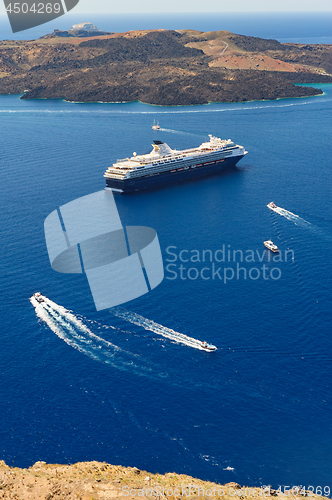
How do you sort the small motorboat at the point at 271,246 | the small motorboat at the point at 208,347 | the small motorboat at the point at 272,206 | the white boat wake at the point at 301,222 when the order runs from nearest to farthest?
the small motorboat at the point at 208,347 → the small motorboat at the point at 271,246 → the white boat wake at the point at 301,222 → the small motorboat at the point at 272,206

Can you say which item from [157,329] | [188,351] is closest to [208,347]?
[188,351]

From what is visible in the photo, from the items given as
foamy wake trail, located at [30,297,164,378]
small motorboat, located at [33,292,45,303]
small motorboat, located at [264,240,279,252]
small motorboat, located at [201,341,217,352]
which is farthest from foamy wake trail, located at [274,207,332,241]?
small motorboat, located at [33,292,45,303]

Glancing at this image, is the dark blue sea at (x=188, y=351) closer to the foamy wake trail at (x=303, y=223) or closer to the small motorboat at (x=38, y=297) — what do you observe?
the foamy wake trail at (x=303, y=223)

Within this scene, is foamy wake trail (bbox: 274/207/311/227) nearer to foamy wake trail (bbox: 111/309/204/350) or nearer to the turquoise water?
the turquoise water

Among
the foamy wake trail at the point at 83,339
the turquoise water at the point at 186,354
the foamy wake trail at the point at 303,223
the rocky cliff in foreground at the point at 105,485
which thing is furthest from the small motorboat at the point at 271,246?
the rocky cliff in foreground at the point at 105,485

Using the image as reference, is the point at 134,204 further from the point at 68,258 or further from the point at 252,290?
the point at 252,290

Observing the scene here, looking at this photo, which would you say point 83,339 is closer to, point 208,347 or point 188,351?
point 188,351
